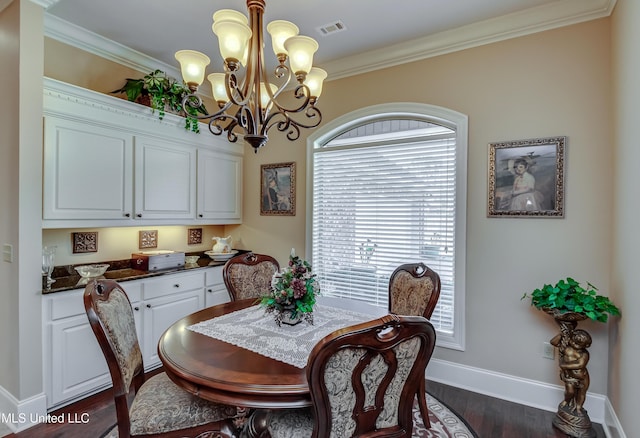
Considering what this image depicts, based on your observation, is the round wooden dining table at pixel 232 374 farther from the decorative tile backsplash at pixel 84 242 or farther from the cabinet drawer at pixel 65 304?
the decorative tile backsplash at pixel 84 242

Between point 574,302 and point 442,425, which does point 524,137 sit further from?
point 442,425

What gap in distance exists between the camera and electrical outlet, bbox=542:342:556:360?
8.42 ft

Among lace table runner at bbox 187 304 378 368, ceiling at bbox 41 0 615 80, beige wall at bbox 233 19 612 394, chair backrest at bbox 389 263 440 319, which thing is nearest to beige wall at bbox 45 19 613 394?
beige wall at bbox 233 19 612 394

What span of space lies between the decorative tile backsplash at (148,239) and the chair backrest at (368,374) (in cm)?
292

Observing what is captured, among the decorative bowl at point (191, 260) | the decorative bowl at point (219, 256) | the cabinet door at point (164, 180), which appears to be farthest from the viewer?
the decorative bowl at point (219, 256)

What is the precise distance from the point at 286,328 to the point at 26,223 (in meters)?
1.86

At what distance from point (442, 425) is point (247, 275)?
1.75m

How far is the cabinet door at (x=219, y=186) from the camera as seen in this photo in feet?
12.2

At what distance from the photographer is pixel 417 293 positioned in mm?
2346

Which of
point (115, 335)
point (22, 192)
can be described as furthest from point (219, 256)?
point (115, 335)

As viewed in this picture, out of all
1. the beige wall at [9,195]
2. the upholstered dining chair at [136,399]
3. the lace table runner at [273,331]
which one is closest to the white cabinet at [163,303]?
the beige wall at [9,195]

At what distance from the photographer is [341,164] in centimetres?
359

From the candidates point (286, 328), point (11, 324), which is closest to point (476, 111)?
point (286, 328)

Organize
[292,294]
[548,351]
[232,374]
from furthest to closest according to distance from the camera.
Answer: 1. [548,351]
2. [292,294]
3. [232,374]
